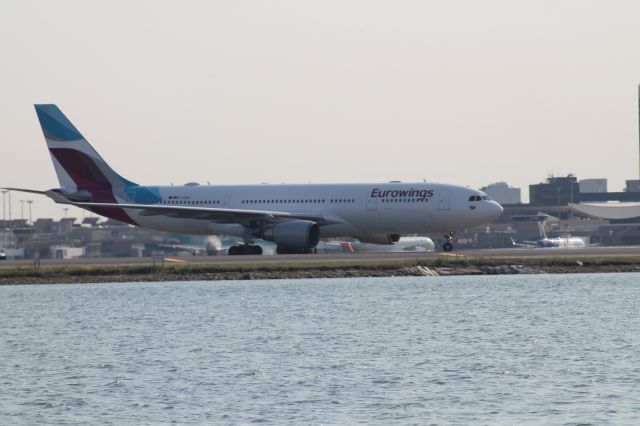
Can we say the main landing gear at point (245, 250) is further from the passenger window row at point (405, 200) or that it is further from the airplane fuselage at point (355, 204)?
the passenger window row at point (405, 200)

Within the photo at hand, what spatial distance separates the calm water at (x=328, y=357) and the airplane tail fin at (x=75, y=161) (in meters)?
22.6

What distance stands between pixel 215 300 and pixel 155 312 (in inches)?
203

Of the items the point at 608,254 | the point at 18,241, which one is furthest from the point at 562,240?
the point at 18,241

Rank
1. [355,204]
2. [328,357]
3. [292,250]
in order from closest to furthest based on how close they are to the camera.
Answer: [328,357]
[355,204]
[292,250]

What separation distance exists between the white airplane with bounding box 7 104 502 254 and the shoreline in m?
6.35

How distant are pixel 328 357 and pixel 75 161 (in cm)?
4799

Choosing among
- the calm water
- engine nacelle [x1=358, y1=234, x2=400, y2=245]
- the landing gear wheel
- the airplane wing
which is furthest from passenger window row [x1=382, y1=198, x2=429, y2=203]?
the calm water

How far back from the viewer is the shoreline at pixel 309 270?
63031 millimetres

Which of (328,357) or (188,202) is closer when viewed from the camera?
(328,357)

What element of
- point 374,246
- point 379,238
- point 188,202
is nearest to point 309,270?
point 379,238

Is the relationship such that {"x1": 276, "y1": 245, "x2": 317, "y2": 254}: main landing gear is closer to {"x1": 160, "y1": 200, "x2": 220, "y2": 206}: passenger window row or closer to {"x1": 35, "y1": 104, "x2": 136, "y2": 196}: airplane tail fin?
{"x1": 160, "y1": 200, "x2": 220, "y2": 206}: passenger window row

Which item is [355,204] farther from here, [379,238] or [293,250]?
[293,250]

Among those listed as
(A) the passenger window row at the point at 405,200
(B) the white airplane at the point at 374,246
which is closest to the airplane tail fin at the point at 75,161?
(A) the passenger window row at the point at 405,200

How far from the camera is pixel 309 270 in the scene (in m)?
63.2
